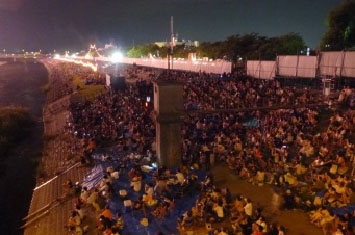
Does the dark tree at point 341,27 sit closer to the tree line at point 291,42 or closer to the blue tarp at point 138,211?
the tree line at point 291,42

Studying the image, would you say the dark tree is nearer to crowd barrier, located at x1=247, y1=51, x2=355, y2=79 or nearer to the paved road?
crowd barrier, located at x1=247, y1=51, x2=355, y2=79

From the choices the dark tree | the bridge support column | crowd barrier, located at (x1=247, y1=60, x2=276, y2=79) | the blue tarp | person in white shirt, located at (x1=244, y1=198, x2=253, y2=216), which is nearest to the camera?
person in white shirt, located at (x1=244, y1=198, x2=253, y2=216)

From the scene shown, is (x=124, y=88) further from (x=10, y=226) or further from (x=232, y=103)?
(x=10, y=226)

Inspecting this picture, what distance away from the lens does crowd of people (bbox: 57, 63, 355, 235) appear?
1166 centimetres

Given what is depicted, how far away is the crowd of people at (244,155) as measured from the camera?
11656mm

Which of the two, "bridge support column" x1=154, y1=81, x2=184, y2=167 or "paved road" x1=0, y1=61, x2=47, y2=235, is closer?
"bridge support column" x1=154, y1=81, x2=184, y2=167

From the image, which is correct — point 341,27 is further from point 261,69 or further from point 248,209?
point 248,209

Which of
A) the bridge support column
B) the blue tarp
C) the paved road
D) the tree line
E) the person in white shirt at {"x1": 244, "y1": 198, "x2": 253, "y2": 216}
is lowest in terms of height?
the paved road

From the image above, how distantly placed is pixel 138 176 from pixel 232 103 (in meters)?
10.7

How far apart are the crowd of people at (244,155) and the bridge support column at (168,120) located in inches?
38.4

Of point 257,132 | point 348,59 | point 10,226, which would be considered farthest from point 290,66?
point 10,226

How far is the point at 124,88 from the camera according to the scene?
1506 inches

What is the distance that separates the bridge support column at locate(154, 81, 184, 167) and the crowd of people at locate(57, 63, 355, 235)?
975 millimetres

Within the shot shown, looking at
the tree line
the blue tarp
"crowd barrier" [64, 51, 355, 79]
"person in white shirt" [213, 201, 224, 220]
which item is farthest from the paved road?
the tree line
